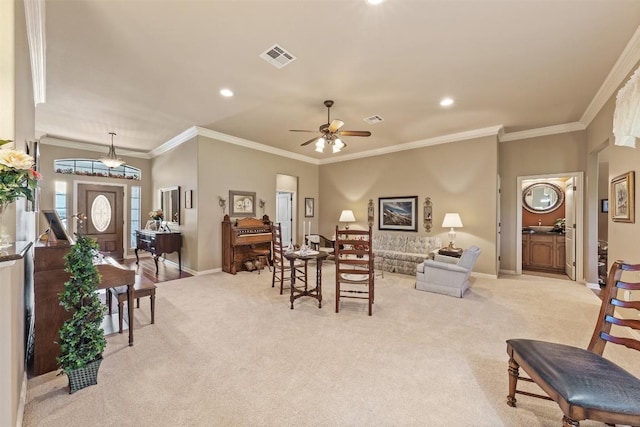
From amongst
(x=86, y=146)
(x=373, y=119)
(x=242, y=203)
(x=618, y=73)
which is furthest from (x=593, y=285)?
(x=86, y=146)

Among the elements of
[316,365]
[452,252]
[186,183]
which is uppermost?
[186,183]

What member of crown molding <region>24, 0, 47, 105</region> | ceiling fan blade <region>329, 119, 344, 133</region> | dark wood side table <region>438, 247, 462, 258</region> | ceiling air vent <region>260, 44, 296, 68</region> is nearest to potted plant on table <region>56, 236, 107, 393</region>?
crown molding <region>24, 0, 47, 105</region>

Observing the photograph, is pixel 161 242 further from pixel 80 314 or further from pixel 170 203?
pixel 80 314

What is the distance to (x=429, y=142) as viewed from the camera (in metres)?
6.03

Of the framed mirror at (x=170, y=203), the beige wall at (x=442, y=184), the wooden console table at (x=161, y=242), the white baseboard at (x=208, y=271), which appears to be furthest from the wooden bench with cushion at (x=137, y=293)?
the beige wall at (x=442, y=184)

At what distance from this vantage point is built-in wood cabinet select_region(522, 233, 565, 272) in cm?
600

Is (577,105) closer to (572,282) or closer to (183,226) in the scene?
(572,282)

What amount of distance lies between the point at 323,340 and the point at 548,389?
181 centimetres

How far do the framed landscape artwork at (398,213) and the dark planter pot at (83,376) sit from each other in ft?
19.6

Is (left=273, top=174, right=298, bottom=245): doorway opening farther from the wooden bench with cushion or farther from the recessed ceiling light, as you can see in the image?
the wooden bench with cushion

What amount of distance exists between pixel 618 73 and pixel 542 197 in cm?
460

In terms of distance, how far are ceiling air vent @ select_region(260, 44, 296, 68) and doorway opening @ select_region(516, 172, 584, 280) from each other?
545cm

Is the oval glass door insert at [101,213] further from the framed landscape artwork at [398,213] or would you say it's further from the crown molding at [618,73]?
the crown molding at [618,73]

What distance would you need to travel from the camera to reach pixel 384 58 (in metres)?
2.95
